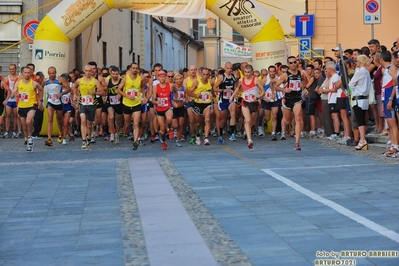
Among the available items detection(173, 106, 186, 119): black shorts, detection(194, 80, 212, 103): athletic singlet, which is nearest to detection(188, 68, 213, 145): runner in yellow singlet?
detection(194, 80, 212, 103): athletic singlet

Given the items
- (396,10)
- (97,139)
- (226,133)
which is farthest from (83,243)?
(396,10)

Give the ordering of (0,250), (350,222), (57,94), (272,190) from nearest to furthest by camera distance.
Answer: (0,250) < (350,222) < (272,190) < (57,94)

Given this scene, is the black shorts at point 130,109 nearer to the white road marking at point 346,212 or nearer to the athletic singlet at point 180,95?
the athletic singlet at point 180,95

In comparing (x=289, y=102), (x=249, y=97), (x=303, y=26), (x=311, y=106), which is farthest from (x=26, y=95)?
(x=303, y=26)

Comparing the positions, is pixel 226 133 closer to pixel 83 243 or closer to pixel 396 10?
pixel 396 10

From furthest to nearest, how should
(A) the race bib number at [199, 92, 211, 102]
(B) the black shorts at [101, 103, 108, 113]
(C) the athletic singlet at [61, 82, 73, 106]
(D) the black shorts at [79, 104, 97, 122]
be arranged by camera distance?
(B) the black shorts at [101, 103, 108, 113] < (C) the athletic singlet at [61, 82, 73, 106] < (A) the race bib number at [199, 92, 211, 102] < (D) the black shorts at [79, 104, 97, 122]

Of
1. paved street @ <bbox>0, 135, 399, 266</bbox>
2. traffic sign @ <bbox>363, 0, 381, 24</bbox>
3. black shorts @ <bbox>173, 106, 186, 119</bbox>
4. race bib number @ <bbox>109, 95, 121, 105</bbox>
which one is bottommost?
paved street @ <bbox>0, 135, 399, 266</bbox>

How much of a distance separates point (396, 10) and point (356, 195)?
20188 mm

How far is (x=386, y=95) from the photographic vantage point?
14547mm

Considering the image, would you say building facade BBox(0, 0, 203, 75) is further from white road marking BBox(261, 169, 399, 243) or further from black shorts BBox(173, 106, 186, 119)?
white road marking BBox(261, 169, 399, 243)

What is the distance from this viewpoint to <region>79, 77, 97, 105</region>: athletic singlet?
59.8 ft

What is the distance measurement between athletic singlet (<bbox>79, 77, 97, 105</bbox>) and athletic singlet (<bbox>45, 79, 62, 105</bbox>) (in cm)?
113

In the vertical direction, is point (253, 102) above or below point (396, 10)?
below

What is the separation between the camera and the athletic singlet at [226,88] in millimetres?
→ 19297
